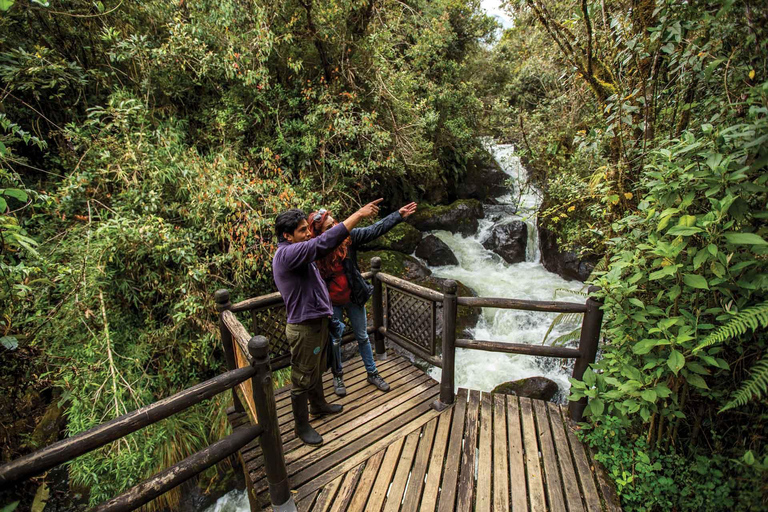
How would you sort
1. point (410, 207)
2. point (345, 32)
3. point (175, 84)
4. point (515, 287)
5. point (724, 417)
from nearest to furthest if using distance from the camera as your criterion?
point (724, 417), point (410, 207), point (175, 84), point (345, 32), point (515, 287)

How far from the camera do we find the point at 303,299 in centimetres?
274

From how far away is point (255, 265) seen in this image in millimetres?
4879

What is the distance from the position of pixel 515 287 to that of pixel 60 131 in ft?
31.1

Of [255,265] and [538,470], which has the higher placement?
[255,265]

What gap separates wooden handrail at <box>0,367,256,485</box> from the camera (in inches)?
56.6

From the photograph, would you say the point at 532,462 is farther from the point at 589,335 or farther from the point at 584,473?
the point at 589,335

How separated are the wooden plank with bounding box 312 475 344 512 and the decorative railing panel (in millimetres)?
1593

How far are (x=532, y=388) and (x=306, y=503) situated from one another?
417 centimetres

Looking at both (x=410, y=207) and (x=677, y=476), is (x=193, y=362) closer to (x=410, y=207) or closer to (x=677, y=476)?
(x=410, y=207)

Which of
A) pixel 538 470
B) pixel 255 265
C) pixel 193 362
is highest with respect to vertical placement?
pixel 255 265

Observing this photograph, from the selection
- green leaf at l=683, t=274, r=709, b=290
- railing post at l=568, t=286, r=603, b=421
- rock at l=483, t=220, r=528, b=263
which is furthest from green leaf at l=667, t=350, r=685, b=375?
rock at l=483, t=220, r=528, b=263

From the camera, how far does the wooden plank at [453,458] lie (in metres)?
2.45

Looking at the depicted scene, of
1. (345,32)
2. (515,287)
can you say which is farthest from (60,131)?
(515,287)

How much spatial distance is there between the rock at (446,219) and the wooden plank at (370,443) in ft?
28.1
